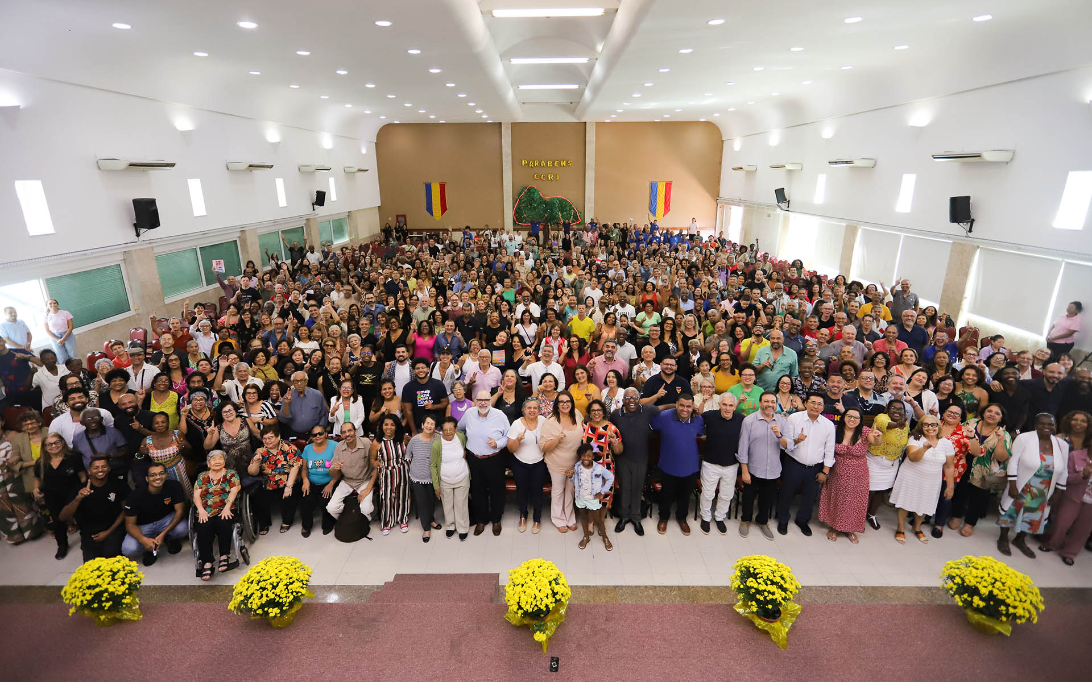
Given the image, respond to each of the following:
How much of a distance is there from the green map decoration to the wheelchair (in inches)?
817

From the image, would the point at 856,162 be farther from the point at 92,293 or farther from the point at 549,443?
the point at 92,293

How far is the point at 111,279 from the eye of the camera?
30.9 feet

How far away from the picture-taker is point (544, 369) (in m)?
6.18

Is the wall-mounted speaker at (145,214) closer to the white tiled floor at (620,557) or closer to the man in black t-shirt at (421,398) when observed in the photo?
the white tiled floor at (620,557)

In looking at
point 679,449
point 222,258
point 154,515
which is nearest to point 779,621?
point 679,449

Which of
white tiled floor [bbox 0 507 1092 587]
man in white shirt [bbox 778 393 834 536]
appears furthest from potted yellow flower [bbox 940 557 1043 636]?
man in white shirt [bbox 778 393 834 536]

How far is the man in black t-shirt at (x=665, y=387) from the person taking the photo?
5520 millimetres

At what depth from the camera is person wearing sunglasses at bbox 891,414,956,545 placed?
16.6ft

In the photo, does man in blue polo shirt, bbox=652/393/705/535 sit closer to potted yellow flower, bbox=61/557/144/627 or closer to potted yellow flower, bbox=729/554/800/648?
potted yellow flower, bbox=729/554/800/648

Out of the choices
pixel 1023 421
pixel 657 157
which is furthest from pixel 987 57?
pixel 657 157

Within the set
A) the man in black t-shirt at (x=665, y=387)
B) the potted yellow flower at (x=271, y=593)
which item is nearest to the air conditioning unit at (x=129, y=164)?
the potted yellow flower at (x=271, y=593)

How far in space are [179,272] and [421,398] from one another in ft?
28.7

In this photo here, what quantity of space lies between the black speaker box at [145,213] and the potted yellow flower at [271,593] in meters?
8.89

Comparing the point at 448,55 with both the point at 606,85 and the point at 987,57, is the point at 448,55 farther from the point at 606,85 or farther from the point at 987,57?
the point at 987,57
